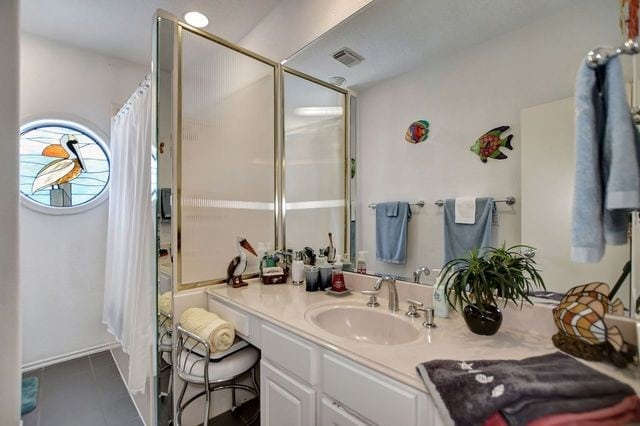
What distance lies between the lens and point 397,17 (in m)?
1.34

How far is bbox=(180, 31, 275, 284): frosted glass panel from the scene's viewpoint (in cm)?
158

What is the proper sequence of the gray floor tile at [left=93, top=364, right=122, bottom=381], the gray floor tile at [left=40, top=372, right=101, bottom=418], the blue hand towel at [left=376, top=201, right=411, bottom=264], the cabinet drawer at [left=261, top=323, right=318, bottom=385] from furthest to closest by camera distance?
1. the gray floor tile at [left=93, top=364, right=122, bottom=381]
2. the gray floor tile at [left=40, top=372, right=101, bottom=418]
3. the blue hand towel at [left=376, top=201, right=411, bottom=264]
4. the cabinet drawer at [left=261, top=323, right=318, bottom=385]

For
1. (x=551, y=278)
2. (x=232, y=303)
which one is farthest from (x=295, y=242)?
(x=551, y=278)

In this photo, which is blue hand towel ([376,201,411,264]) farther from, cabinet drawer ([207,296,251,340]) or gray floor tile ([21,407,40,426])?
gray floor tile ([21,407,40,426])

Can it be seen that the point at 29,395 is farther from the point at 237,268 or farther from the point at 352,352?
the point at 352,352

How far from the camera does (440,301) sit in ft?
3.59

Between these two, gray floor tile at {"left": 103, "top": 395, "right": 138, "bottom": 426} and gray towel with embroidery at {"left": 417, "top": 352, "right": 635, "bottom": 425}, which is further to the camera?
gray floor tile at {"left": 103, "top": 395, "right": 138, "bottom": 426}

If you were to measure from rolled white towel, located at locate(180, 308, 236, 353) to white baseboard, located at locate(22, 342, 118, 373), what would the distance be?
1.90 meters

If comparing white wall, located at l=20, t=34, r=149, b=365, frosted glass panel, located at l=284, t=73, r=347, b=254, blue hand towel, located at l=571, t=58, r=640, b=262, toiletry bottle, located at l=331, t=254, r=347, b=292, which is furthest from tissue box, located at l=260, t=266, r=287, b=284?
white wall, located at l=20, t=34, r=149, b=365

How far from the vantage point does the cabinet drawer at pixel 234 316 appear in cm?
128

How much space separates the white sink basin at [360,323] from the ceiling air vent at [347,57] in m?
1.28

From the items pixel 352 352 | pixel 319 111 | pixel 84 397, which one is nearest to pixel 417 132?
pixel 319 111

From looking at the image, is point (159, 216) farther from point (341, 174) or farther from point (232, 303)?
point (341, 174)

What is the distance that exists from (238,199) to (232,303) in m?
0.66
